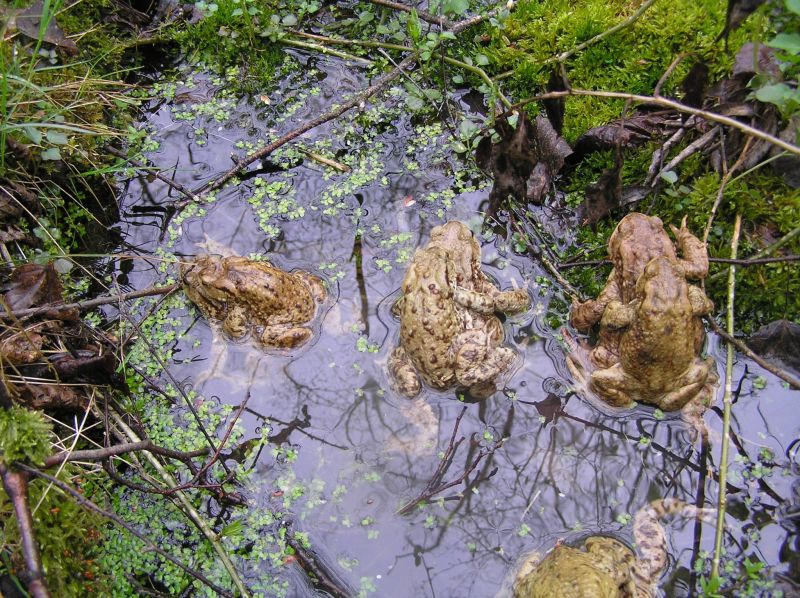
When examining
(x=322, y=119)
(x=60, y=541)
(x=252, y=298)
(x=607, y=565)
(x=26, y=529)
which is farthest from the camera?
(x=322, y=119)

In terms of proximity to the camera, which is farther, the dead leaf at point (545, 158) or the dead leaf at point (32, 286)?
the dead leaf at point (545, 158)

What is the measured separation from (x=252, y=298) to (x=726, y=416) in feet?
10.7

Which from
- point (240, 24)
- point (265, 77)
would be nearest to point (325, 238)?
point (265, 77)

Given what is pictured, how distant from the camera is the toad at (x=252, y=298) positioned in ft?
14.8

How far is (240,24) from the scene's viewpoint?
5676mm

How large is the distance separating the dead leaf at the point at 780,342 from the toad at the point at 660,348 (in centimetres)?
37

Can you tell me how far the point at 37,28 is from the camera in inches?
184

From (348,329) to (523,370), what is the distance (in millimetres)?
1338

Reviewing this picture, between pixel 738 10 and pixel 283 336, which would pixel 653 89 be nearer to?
pixel 738 10

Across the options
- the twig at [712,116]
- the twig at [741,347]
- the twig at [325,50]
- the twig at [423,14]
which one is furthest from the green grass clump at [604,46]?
the twig at [741,347]

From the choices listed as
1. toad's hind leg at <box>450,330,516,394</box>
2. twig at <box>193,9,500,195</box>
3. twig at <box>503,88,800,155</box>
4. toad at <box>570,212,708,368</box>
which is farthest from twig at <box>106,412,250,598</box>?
twig at <box>503,88,800,155</box>

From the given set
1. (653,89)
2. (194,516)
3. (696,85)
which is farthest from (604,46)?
(194,516)

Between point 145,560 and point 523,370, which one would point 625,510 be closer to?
point 523,370

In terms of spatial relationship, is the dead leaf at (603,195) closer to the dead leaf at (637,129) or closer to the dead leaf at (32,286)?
the dead leaf at (637,129)
